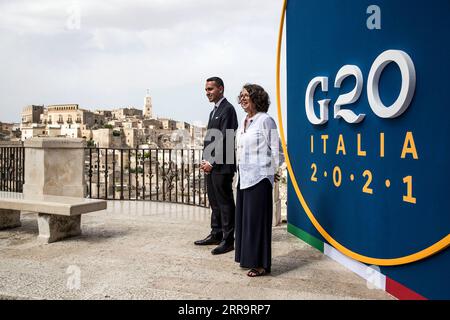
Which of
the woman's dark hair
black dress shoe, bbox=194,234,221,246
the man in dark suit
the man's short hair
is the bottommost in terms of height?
black dress shoe, bbox=194,234,221,246

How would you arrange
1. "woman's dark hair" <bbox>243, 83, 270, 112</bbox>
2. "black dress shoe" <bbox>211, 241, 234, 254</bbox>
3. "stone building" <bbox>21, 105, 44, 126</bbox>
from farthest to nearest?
"stone building" <bbox>21, 105, 44, 126</bbox> < "black dress shoe" <bbox>211, 241, 234, 254</bbox> < "woman's dark hair" <bbox>243, 83, 270, 112</bbox>

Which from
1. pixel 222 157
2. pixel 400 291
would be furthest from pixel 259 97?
pixel 400 291

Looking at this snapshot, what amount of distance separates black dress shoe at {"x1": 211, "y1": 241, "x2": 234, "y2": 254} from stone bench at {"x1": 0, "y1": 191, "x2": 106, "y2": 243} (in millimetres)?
1660

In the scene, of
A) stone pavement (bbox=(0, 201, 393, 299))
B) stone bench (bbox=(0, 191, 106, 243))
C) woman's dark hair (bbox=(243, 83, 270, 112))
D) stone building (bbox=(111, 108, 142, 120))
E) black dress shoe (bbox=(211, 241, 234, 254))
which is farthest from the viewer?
stone building (bbox=(111, 108, 142, 120))

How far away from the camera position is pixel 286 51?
17.0 feet

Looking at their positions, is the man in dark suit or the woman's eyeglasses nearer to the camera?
the woman's eyeglasses

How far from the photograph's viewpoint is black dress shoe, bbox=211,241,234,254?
3.99 metres

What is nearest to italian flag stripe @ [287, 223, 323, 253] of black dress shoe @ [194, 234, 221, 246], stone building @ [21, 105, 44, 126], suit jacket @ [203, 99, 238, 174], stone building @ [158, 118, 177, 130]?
black dress shoe @ [194, 234, 221, 246]

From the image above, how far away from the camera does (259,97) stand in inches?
136

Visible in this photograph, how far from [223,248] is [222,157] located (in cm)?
104

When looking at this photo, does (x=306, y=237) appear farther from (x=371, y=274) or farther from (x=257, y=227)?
(x=257, y=227)

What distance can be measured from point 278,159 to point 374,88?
1.04 m

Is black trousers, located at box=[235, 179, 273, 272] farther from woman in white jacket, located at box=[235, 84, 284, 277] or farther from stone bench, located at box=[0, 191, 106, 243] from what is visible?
stone bench, located at box=[0, 191, 106, 243]
